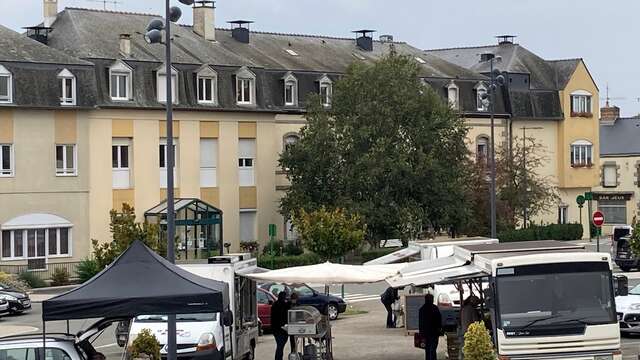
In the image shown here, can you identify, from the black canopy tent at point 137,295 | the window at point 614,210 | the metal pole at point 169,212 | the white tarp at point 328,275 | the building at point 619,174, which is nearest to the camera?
the black canopy tent at point 137,295

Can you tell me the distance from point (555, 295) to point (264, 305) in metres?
16.0

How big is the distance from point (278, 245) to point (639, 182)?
35.1 m

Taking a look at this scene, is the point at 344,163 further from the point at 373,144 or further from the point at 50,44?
the point at 50,44

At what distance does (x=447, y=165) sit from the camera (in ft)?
212

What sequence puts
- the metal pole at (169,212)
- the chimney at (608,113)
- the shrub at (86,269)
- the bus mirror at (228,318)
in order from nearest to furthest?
the metal pole at (169,212)
the bus mirror at (228,318)
the shrub at (86,269)
the chimney at (608,113)

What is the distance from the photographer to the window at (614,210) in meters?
92.5

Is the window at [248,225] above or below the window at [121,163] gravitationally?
below

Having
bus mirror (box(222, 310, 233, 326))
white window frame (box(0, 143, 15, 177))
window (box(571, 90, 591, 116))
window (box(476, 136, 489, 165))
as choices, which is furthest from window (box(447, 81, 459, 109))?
bus mirror (box(222, 310, 233, 326))

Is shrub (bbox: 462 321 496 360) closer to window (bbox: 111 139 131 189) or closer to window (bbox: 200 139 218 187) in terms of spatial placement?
window (bbox: 111 139 131 189)

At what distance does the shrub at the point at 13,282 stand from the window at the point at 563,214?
38443 millimetres

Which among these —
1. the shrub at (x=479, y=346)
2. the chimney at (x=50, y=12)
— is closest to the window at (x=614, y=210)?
the chimney at (x=50, y=12)

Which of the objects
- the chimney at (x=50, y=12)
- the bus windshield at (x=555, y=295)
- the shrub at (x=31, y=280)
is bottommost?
the shrub at (x=31, y=280)

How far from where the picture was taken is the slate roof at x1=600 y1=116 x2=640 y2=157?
92.9 metres

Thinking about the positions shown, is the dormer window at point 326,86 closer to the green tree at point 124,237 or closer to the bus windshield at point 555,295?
the green tree at point 124,237
